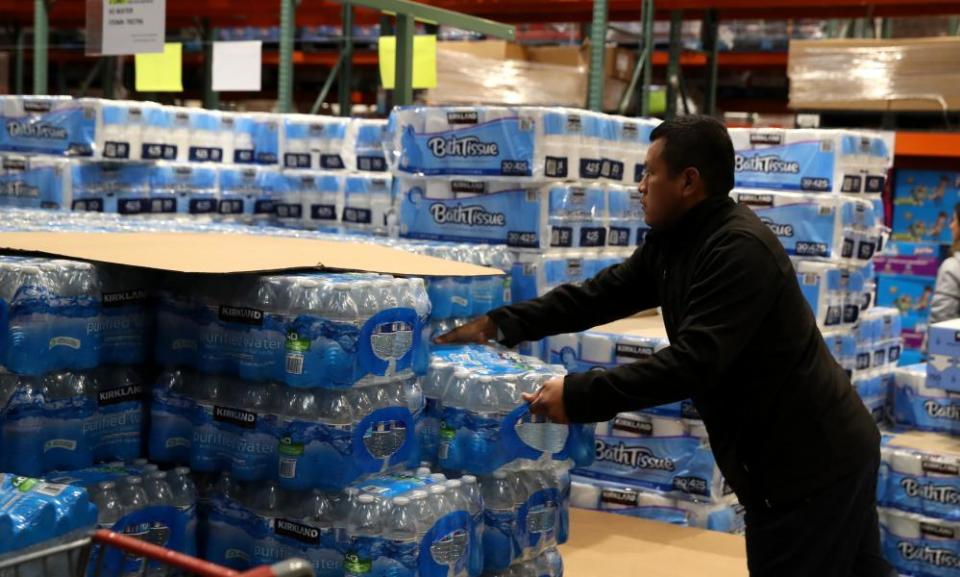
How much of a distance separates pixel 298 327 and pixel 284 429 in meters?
0.30

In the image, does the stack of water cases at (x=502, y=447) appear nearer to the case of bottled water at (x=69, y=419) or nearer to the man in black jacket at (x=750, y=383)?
the man in black jacket at (x=750, y=383)

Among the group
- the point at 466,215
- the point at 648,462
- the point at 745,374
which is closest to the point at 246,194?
the point at 466,215

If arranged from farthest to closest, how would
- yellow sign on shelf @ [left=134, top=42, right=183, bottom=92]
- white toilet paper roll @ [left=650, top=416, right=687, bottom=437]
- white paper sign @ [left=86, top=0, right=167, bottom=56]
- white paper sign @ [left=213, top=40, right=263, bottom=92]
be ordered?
white paper sign @ [left=213, top=40, right=263, bottom=92] → yellow sign on shelf @ [left=134, top=42, right=183, bottom=92] → white paper sign @ [left=86, top=0, right=167, bottom=56] → white toilet paper roll @ [left=650, top=416, right=687, bottom=437]

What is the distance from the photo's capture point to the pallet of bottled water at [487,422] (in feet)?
12.6

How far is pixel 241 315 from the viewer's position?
139 inches

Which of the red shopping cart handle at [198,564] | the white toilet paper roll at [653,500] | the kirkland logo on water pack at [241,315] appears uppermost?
the kirkland logo on water pack at [241,315]

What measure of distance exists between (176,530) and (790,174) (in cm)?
398

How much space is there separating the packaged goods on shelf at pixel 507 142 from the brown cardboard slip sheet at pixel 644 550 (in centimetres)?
151

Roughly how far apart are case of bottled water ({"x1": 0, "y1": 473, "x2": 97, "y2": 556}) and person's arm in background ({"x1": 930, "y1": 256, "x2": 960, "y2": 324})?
18.7ft

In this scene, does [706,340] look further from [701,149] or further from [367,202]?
[367,202]

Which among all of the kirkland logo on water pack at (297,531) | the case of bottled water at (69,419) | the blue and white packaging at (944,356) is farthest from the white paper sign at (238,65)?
the kirkland logo on water pack at (297,531)

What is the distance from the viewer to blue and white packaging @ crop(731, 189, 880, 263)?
6.09 meters

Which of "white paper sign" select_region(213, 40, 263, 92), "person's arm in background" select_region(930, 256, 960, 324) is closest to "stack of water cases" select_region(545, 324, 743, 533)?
"person's arm in background" select_region(930, 256, 960, 324)

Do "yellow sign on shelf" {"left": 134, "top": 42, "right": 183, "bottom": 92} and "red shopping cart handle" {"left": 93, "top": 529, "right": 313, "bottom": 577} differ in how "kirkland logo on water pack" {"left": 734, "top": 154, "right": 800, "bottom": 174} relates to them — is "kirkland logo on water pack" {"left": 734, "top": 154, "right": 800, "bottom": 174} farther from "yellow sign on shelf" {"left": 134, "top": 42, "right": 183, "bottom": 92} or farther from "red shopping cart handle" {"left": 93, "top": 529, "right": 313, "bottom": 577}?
"red shopping cart handle" {"left": 93, "top": 529, "right": 313, "bottom": 577}
